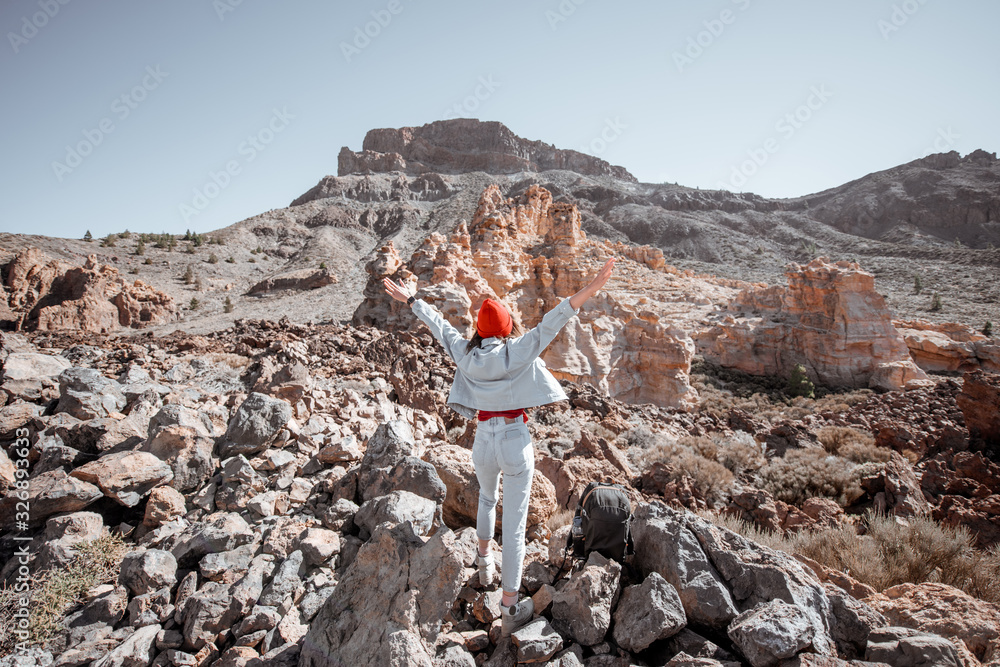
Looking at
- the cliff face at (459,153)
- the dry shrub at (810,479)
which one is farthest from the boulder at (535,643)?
the cliff face at (459,153)

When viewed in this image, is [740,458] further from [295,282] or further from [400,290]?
[295,282]

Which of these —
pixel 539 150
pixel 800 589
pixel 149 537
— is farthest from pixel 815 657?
pixel 539 150

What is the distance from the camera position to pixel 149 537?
10.6 ft

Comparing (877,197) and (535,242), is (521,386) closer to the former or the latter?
(535,242)

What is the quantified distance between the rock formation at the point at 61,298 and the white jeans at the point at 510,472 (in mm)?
15799

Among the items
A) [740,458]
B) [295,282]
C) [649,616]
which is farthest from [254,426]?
[295,282]

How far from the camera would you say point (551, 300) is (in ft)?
54.5

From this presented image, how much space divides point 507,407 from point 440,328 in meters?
0.67

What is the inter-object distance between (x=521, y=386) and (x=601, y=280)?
736mm

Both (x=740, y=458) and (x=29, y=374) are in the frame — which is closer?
(x=29, y=374)

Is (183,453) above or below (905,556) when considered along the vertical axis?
above

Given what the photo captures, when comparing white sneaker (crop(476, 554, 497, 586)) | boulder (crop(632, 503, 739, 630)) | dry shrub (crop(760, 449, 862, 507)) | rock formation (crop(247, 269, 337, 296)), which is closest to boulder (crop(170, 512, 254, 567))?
white sneaker (crop(476, 554, 497, 586))

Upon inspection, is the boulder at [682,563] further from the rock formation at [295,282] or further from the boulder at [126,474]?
the rock formation at [295,282]

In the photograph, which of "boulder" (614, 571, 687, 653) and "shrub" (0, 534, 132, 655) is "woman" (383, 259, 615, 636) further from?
"shrub" (0, 534, 132, 655)
